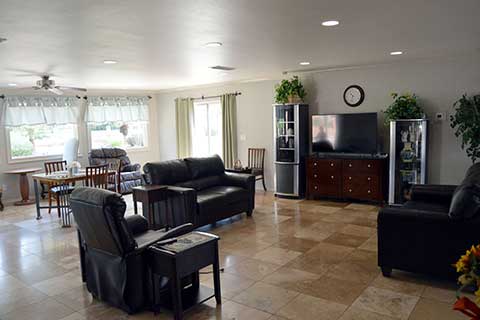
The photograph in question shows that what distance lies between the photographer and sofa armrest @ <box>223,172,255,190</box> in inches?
239

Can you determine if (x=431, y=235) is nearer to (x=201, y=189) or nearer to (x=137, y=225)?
(x=137, y=225)

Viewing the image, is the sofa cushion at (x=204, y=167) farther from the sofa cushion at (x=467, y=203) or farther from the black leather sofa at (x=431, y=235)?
the sofa cushion at (x=467, y=203)

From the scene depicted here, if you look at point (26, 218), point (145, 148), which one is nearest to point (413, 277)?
point (26, 218)

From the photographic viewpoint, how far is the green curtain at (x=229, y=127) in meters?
8.48

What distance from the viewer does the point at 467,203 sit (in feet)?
10.5

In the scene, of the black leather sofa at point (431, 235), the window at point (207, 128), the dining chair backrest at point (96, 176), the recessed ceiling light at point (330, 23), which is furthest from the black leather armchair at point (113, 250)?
the window at point (207, 128)

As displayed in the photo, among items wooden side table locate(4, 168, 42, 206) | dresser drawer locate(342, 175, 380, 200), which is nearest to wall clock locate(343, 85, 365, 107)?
dresser drawer locate(342, 175, 380, 200)

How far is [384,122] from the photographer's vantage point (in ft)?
21.6

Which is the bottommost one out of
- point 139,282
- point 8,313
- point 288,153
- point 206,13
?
A: point 8,313

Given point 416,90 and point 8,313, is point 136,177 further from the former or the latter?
point 416,90

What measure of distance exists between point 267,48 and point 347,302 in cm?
306

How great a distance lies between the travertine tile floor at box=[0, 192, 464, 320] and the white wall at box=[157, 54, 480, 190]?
5.19 feet

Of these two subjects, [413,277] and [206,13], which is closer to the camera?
[206,13]

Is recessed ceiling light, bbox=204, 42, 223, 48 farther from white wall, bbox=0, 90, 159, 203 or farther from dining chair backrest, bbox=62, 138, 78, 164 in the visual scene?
white wall, bbox=0, 90, 159, 203
